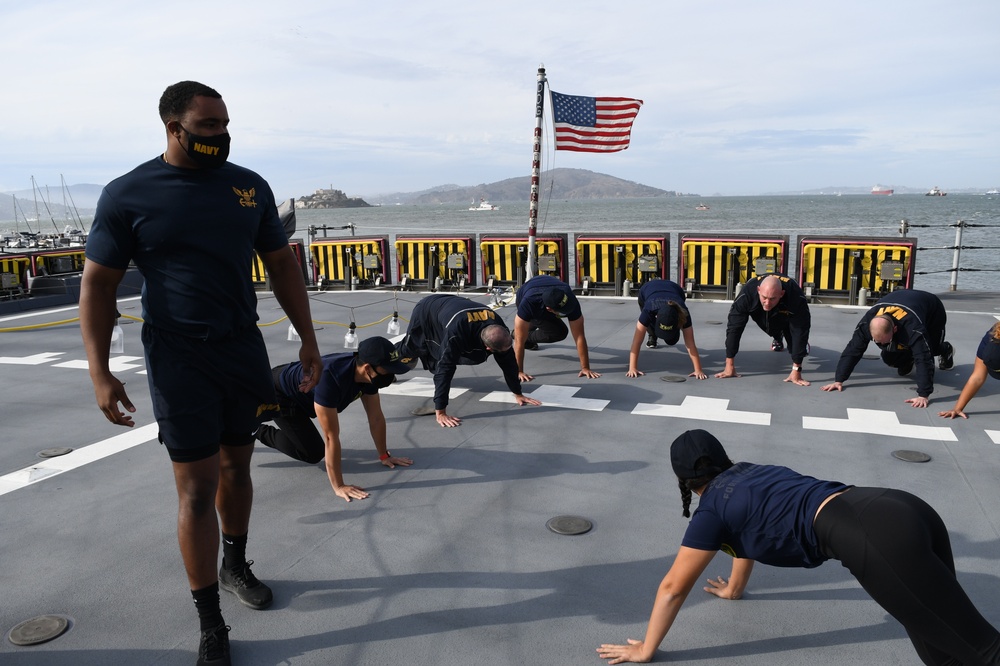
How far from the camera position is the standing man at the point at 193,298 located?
2451 millimetres

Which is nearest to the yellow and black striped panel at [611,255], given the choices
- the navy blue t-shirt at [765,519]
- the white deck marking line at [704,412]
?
the white deck marking line at [704,412]

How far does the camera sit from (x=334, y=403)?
432 centimetres

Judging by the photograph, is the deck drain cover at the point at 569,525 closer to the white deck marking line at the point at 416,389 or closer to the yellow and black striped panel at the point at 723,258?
the white deck marking line at the point at 416,389

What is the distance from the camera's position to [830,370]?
745 cm

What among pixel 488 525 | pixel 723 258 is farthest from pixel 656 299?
pixel 723 258

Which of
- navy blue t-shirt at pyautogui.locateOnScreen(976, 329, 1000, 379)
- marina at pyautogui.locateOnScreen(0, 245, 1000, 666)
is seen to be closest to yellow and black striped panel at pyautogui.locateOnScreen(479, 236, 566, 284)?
marina at pyautogui.locateOnScreen(0, 245, 1000, 666)

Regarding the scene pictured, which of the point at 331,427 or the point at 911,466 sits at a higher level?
the point at 331,427

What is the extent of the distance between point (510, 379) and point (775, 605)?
316 centimetres

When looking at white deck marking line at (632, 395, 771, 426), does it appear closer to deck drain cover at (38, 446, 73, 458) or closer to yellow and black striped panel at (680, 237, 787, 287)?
deck drain cover at (38, 446, 73, 458)

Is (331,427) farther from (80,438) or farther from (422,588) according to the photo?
(80,438)

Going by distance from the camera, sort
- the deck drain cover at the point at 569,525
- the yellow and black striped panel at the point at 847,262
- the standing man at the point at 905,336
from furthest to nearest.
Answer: the yellow and black striped panel at the point at 847,262, the standing man at the point at 905,336, the deck drain cover at the point at 569,525

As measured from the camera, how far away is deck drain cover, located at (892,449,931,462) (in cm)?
479

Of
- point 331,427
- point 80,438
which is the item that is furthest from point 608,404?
point 80,438

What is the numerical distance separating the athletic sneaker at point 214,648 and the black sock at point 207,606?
0.02 m
